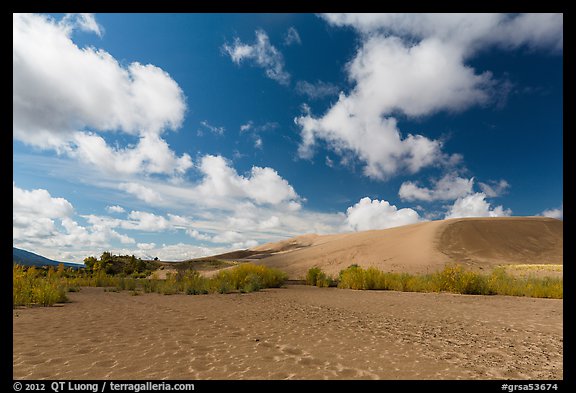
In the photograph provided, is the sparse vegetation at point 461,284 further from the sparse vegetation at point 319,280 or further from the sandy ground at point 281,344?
the sandy ground at point 281,344

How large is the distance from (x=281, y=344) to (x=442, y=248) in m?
33.5

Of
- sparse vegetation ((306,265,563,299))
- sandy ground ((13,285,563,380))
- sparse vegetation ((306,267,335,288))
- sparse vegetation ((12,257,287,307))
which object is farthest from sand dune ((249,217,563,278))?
sandy ground ((13,285,563,380))

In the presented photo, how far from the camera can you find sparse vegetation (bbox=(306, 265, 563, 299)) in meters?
13.4

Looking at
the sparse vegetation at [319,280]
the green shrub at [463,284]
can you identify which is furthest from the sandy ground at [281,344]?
the sparse vegetation at [319,280]

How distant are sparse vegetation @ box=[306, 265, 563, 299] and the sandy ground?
5.02m

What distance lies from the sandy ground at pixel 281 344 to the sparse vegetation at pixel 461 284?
198 inches

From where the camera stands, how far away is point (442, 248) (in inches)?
1348

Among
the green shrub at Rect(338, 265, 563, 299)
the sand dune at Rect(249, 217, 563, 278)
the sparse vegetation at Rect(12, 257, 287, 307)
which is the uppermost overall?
the sand dune at Rect(249, 217, 563, 278)

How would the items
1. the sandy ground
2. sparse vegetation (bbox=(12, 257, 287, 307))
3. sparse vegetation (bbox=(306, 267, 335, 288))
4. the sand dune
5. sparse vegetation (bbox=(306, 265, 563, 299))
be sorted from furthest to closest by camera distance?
1. the sand dune
2. sparse vegetation (bbox=(306, 267, 335, 288))
3. sparse vegetation (bbox=(306, 265, 563, 299))
4. sparse vegetation (bbox=(12, 257, 287, 307))
5. the sandy ground

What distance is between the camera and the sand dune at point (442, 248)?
1220 inches

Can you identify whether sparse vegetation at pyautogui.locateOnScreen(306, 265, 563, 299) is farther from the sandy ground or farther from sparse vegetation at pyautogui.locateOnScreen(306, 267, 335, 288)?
the sandy ground
